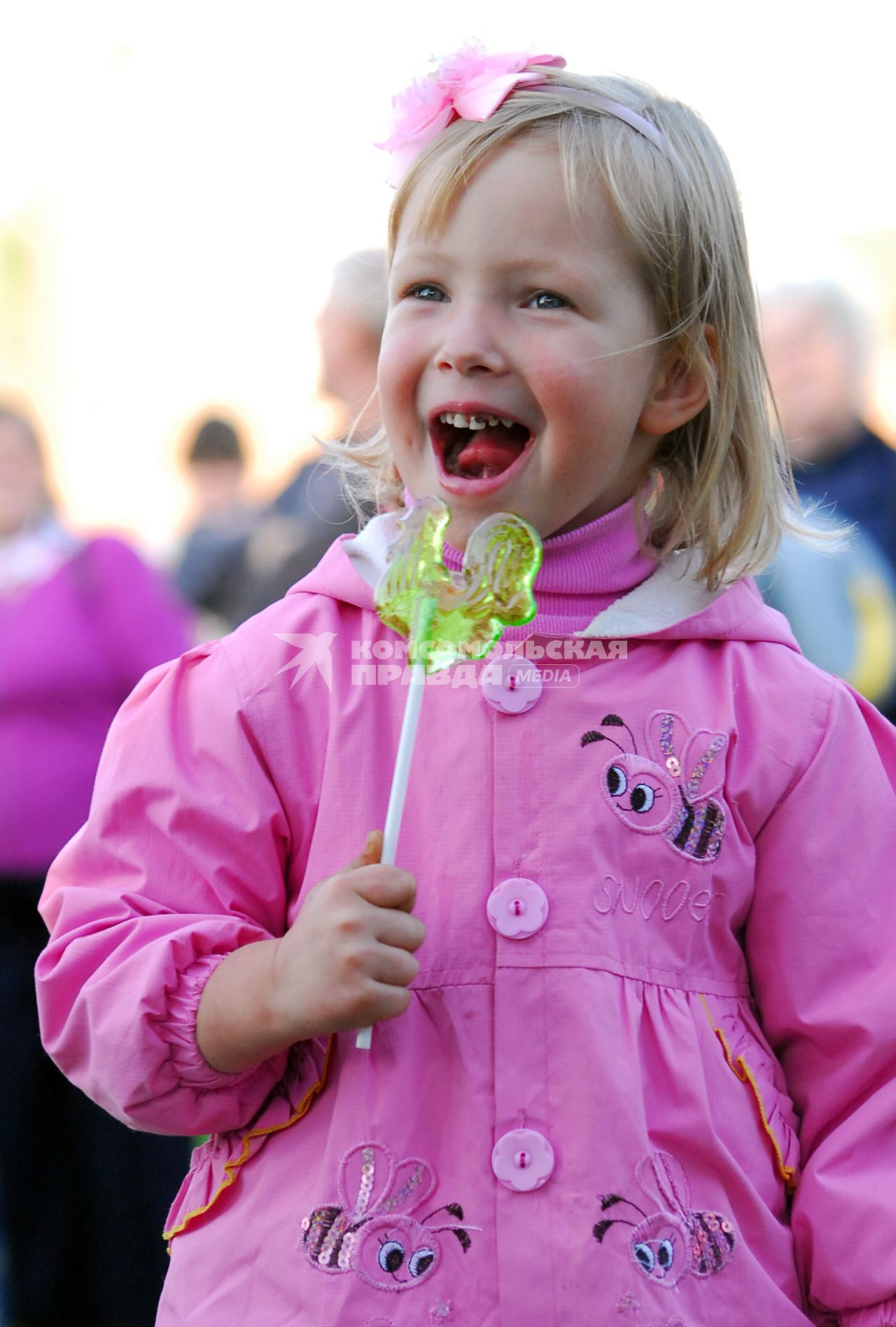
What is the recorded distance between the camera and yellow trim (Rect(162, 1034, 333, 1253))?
4.80 feet

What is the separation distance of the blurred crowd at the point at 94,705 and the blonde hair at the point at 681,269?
130 centimetres

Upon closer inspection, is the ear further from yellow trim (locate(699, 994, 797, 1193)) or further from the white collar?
yellow trim (locate(699, 994, 797, 1193))

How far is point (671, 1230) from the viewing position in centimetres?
141

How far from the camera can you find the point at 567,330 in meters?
1.54

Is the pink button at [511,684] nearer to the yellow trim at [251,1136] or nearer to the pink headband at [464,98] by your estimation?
the yellow trim at [251,1136]

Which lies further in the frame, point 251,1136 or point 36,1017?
point 36,1017

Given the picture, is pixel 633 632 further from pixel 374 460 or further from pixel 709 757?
pixel 374 460

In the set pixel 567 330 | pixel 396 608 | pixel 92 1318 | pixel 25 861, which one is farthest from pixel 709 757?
pixel 92 1318

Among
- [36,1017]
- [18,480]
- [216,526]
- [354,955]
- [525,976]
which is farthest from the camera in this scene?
[216,526]

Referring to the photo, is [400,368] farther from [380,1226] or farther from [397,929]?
[380,1226]

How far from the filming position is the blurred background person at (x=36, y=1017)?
3211mm

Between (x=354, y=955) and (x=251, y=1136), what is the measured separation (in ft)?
0.91

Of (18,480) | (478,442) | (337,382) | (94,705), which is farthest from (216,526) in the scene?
(478,442)

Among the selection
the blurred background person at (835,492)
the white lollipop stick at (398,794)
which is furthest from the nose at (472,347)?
the blurred background person at (835,492)
